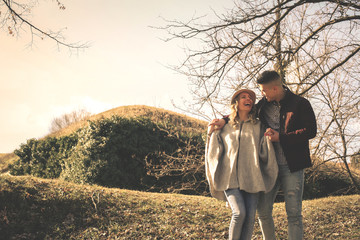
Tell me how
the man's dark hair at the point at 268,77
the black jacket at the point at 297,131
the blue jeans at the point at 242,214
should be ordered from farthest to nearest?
the man's dark hair at the point at 268,77, the black jacket at the point at 297,131, the blue jeans at the point at 242,214

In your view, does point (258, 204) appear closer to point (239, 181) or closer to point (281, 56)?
point (239, 181)

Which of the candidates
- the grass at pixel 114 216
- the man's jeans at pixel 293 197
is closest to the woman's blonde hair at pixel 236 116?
the man's jeans at pixel 293 197

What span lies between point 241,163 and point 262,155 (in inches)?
10.1

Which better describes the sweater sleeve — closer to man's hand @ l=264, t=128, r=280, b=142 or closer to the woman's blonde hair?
the woman's blonde hair

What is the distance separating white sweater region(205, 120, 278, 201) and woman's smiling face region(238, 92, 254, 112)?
18 cm

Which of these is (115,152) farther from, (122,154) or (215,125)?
(215,125)

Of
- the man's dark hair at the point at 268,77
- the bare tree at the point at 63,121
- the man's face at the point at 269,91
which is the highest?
the bare tree at the point at 63,121

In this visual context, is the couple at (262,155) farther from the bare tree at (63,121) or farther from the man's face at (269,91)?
the bare tree at (63,121)

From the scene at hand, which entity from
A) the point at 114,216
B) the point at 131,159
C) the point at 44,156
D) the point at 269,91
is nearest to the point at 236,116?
the point at 269,91

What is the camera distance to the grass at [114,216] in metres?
6.15

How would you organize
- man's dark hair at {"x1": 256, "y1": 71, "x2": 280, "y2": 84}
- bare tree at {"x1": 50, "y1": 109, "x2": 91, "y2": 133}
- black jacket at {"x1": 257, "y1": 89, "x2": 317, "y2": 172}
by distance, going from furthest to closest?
bare tree at {"x1": 50, "y1": 109, "x2": 91, "y2": 133} → man's dark hair at {"x1": 256, "y1": 71, "x2": 280, "y2": 84} → black jacket at {"x1": 257, "y1": 89, "x2": 317, "y2": 172}

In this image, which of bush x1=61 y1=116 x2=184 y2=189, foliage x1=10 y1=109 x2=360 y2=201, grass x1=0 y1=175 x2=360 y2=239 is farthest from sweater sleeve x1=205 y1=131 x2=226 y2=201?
bush x1=61 y1=116 x2=184 y2=189

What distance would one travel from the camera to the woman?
319 centimetres

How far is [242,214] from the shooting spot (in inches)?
122
